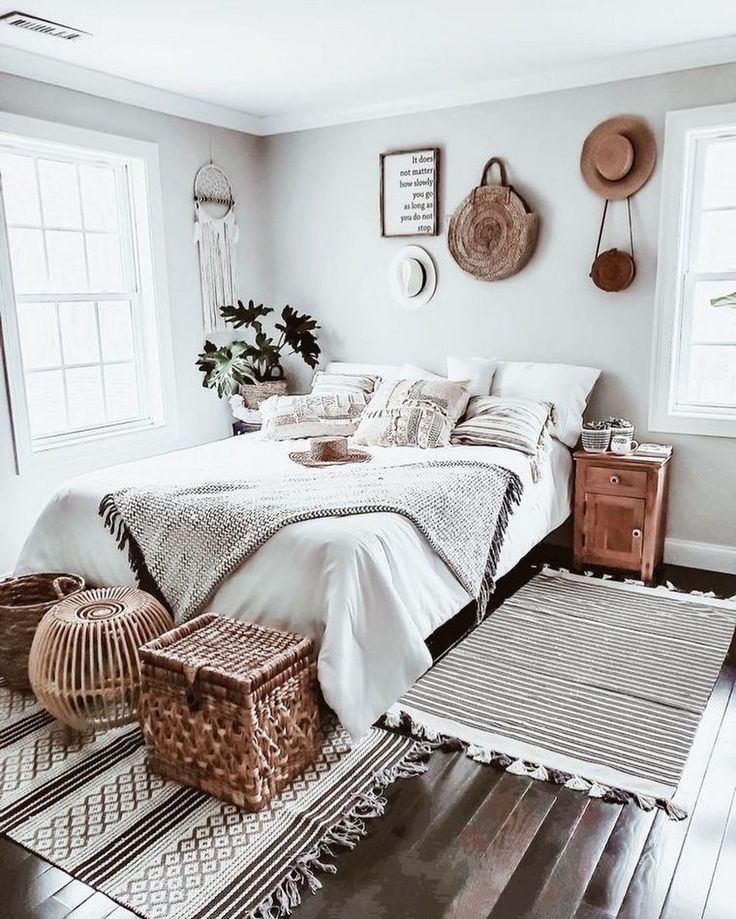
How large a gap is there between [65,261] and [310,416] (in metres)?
1.51

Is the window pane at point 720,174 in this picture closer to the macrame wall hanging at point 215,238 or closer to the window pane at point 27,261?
the macrame wall hanging at point 215,238

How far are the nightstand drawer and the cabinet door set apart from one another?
0.03m

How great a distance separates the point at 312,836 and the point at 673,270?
3109 millimetres

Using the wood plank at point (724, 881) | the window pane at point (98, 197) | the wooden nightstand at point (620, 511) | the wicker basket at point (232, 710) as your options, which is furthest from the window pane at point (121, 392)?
the wood plank at point (724, 881)

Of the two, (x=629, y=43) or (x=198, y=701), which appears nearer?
(x=198, y=701)

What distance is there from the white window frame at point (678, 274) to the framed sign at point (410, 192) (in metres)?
1.28

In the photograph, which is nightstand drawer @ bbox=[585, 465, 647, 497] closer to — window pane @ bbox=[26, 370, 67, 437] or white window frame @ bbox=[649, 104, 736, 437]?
white window frame @ bbox=[649, 104, 736, 437]

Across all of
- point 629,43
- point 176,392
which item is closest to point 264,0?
point 629,43

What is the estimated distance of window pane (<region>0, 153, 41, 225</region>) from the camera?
3713mm

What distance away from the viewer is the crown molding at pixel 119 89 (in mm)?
3537

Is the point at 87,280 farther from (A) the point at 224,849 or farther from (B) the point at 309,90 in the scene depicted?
(A) the point at 224,849

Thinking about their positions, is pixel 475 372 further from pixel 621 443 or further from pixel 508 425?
pixel 621 443

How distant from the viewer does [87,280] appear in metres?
4.16

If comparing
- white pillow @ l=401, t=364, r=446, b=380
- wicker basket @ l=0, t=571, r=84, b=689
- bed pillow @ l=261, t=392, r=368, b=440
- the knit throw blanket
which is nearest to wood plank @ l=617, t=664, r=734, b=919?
the knit throw blanket
